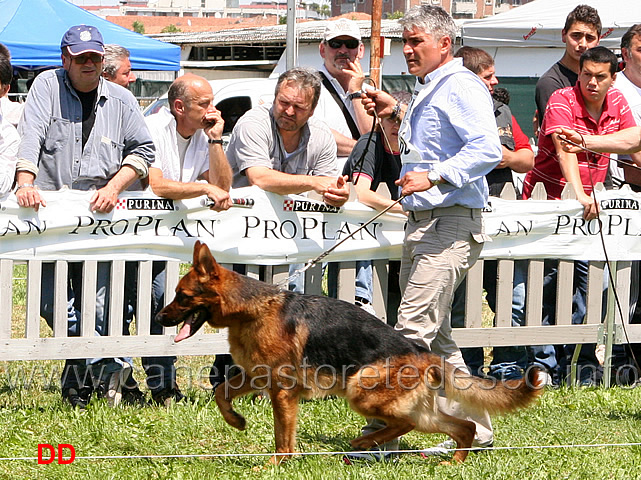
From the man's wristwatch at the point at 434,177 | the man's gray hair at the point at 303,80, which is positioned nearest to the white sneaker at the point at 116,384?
the man's gray hair at the point at 303,80

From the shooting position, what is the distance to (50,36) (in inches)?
574

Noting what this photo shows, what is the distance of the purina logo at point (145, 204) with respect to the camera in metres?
5.60

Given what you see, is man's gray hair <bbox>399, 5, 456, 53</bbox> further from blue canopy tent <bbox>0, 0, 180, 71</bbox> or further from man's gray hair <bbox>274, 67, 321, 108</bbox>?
blue canopy tent <bbox>0, 0, 180, 71</bbox>

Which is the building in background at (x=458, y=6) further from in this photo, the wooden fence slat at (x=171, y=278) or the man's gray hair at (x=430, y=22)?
the man's gray hair at (x=430, y=22)

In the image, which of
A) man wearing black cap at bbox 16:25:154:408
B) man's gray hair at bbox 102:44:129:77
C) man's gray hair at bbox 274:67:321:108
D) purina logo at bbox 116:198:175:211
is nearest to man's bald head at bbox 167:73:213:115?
man wearing black cap at bbox 16:25:154:408

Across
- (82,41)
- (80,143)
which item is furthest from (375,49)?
(80,143)

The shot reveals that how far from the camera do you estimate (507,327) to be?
639 cm

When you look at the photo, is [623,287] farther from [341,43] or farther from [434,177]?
[341,43]

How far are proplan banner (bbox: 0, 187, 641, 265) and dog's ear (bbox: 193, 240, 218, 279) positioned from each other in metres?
1.24

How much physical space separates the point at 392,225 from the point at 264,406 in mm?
1531

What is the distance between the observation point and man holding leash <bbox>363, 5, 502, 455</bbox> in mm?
4711

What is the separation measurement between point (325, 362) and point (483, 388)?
84 cm

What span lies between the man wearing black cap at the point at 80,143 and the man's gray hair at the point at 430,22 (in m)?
1.93

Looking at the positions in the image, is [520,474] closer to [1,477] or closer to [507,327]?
[507,327]
